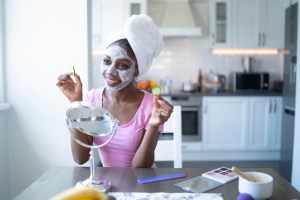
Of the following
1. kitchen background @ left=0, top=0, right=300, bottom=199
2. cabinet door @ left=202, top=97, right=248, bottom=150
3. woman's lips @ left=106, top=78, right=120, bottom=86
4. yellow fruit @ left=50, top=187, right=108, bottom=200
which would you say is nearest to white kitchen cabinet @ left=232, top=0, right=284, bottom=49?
cabinet door @ left=202, top=97, right=248, bottom=150

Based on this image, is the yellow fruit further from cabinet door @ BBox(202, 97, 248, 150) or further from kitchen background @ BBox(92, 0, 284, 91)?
kitchen background @ BBox(92, 0, 284, 91)

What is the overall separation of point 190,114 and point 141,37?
8.39 feet

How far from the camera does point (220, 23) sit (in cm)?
368

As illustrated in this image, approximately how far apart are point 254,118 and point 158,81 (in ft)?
4.76

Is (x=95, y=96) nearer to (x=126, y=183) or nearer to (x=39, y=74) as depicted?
(x=126, y=183)

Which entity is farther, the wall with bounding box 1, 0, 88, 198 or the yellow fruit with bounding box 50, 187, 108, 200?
the wall with bounding box 1, 0, 88, 198

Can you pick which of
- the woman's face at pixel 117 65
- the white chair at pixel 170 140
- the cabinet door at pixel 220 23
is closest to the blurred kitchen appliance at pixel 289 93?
the cabinet door at pixel 220 23

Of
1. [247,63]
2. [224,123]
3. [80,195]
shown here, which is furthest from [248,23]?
[80,195]

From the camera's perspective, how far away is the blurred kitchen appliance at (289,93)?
273 cm

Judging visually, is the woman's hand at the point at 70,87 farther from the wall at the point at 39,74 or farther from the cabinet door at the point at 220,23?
the cabinet door at the point at 220,23

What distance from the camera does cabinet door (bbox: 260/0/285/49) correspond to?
3.62m

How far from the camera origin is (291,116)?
2814 mm

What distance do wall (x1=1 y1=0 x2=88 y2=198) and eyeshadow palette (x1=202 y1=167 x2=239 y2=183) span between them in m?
0.99

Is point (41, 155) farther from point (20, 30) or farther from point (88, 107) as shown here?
point (88, 107)
